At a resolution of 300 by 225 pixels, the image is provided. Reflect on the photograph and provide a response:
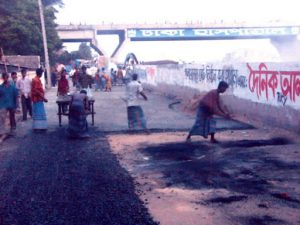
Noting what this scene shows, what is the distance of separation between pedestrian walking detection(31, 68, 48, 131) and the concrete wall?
22.7 feet

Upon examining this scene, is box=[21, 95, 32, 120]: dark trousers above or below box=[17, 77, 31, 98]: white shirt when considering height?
below

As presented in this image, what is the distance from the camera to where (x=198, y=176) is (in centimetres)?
837

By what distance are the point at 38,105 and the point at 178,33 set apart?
60.7m

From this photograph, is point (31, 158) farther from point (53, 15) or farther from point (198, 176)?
point (53, 15)

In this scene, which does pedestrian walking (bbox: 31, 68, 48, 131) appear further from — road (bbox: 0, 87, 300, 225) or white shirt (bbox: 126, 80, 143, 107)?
white shirt (bbox: 126, 80, 143, 107)

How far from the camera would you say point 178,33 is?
73.3m

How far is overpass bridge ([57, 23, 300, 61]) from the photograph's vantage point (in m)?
69.8

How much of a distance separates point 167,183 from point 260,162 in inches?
92.3

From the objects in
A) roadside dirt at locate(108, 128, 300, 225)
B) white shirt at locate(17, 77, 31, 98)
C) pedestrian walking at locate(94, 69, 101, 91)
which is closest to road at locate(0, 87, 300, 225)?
roadside dirt at locate(108, 128, 300, 225)

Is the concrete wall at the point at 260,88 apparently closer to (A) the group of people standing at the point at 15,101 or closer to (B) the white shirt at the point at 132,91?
(B) the white shirt at the point at 132,91

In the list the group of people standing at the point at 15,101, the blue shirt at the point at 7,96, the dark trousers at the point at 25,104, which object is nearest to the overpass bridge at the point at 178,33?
the dark trousers at the point at 25,104

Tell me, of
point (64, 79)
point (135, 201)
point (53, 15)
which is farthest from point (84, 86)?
point (53, 15)

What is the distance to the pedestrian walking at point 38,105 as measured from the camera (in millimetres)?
13969

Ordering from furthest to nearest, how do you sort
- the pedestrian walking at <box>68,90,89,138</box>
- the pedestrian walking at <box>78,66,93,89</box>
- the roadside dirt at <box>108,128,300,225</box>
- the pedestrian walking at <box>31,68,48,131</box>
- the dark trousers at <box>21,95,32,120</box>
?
the pedestrian walking at <box>78,66,93,89</box> < the dark trousers at <box>21,95,32,120</box> < the pedestrian walking at <box>31,68,48,131</box> < the pedestrian walking at <box>68,90,89,138</box> < the roadside dirt at <box>108,128,300,225</box>
